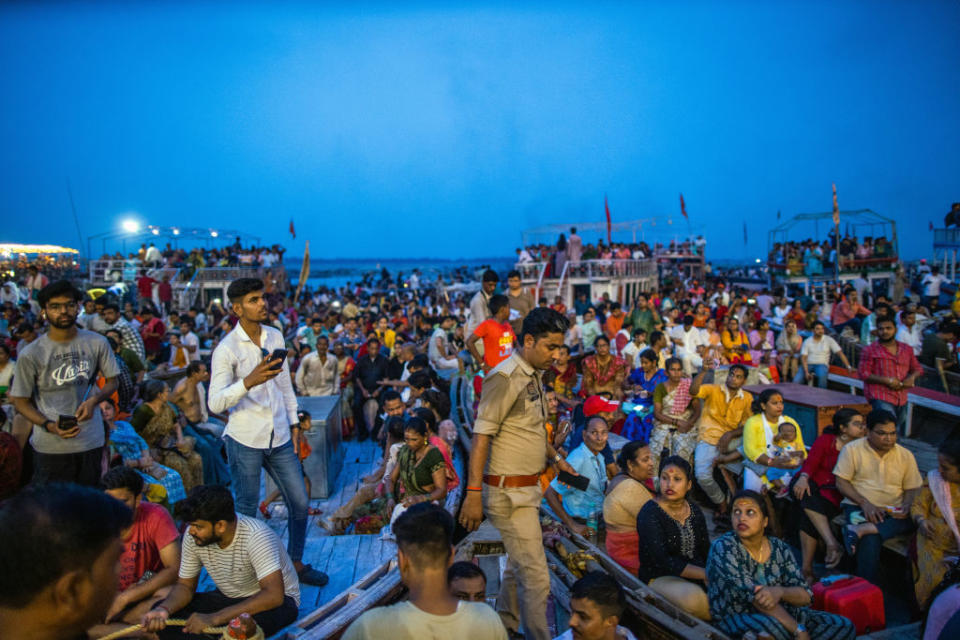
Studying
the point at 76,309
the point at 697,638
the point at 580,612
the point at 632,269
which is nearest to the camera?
the point at 580,612

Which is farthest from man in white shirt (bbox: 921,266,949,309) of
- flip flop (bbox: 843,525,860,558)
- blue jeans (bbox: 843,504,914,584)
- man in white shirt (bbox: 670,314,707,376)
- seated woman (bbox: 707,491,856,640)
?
seated woman (bbox: 707,491,856,640)

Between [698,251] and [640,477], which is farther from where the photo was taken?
[698,251]

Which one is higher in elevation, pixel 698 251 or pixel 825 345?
pixel 698 251

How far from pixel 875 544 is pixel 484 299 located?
4.27 metres

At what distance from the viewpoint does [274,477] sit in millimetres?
4113

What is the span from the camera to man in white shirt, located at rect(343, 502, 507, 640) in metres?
2.02

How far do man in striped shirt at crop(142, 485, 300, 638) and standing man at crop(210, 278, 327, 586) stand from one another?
60cm

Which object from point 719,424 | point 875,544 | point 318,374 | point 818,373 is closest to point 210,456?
point 318,374

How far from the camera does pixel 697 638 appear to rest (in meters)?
3.06

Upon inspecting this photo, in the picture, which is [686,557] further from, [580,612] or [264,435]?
[264,435]

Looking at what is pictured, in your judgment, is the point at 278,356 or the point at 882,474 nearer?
the point at 278,356

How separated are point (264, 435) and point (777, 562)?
332 cm

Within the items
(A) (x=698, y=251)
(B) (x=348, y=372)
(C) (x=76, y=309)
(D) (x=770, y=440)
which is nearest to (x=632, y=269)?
(A) (x=698, y=251)

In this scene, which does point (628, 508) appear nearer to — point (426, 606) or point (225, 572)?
point (426, 606)
